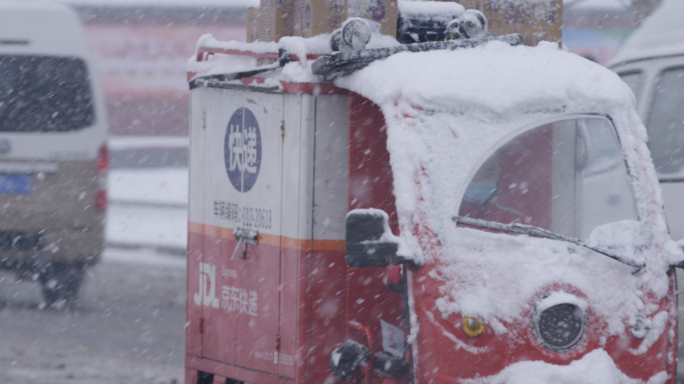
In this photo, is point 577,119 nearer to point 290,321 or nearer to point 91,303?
point 290,321

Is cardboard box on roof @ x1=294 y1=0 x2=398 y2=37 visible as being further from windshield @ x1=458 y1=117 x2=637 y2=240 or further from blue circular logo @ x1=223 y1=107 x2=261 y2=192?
windshield @ x1=458 y1=117 x2=637 y2=240

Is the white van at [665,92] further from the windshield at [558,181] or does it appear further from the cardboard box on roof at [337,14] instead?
the cardboard box on roof at [337,14]

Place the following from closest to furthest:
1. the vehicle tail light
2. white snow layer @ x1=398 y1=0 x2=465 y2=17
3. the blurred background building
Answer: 1. white snow layer @ x1=398 y1=0 x2=465 y2=17
2. the vehicle tail light
3. the blurred background building

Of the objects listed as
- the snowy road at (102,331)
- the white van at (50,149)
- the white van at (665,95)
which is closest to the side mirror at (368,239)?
the white van at (665,95)

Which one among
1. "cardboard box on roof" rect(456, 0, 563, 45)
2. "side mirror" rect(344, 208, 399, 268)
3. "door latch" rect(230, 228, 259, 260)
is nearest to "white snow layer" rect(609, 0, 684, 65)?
"cardboard box on roof" rect(456, 0, 563, 45)

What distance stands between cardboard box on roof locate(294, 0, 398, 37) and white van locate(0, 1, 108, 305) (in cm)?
482

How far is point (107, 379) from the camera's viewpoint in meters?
7.53

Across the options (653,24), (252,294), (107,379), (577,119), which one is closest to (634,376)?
(577,119)

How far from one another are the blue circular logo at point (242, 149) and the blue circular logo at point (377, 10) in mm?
809

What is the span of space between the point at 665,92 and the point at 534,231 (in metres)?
2.54

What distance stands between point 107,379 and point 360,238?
3.54m

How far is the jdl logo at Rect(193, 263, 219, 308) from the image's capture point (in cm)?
614

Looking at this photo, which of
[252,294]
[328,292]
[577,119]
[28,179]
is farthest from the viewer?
[28,179]

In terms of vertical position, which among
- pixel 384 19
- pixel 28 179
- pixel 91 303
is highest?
pixel 384 19
